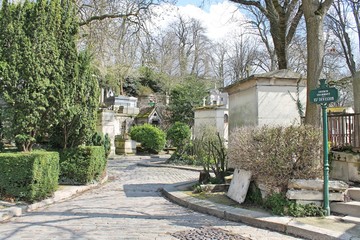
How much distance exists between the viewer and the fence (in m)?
7.53

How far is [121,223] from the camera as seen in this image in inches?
232

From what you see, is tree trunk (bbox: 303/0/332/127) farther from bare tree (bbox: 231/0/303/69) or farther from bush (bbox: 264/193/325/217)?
bare tree (bbox: 231/0/303/69)

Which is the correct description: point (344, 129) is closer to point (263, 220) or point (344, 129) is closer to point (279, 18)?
point (263, 220)

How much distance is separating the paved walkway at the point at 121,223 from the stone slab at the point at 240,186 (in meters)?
0.93

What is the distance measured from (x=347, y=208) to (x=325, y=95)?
2078 millimetres

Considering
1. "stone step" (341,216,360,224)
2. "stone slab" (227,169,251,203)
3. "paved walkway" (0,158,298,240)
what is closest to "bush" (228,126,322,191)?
"stone slab" (227,169,251,203)

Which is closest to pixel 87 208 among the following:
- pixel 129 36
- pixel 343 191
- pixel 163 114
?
pixel 343 191

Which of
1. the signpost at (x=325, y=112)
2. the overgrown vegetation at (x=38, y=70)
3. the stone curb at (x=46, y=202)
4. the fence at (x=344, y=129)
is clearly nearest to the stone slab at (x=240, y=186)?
the signpost at (x=325, y=112)

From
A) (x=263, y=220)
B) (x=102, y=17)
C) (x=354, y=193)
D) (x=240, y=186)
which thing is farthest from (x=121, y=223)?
(x=102, y=17)

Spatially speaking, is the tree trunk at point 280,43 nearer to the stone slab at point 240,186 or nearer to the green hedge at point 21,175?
the stone slab at point 240,186

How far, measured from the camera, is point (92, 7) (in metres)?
15.0

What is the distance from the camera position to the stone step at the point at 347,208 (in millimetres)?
5828

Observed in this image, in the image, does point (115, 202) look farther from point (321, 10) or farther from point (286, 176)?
point (321, 10)

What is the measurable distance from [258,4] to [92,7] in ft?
24.2
